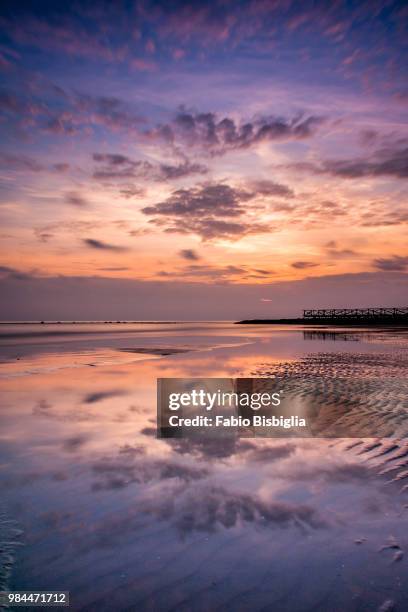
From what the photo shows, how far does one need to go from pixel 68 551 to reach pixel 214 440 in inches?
176

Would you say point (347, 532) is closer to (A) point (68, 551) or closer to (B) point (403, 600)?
(B) point (403, 600)

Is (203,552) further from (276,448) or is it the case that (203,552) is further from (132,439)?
(132,439)

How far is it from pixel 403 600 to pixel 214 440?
17.1 ft

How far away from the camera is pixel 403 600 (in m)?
3.80

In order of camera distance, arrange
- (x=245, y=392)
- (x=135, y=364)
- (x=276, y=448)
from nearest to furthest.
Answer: (x=276, y=448) → (x=245, y=392) → (x=135, y=364)

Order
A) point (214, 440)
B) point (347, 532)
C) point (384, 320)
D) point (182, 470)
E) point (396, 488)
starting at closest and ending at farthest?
point (347, 532), point (396, 488), point (182, 470), point (214, 440), point (384, 320)

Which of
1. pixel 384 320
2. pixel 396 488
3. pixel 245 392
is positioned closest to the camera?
pixel 396 488

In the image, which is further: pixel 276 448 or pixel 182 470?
pixel 276 448

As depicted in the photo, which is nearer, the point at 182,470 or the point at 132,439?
the point at 182,470

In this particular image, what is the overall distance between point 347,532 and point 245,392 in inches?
377

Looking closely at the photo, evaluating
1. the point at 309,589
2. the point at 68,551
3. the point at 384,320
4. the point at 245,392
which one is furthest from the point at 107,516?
the point at 384,320

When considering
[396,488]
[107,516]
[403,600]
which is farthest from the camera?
[396,488]

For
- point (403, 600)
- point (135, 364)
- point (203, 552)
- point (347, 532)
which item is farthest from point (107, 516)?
point (135, 364)

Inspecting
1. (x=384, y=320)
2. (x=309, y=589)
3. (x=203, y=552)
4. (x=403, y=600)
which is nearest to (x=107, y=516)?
(x=203, y=552)
